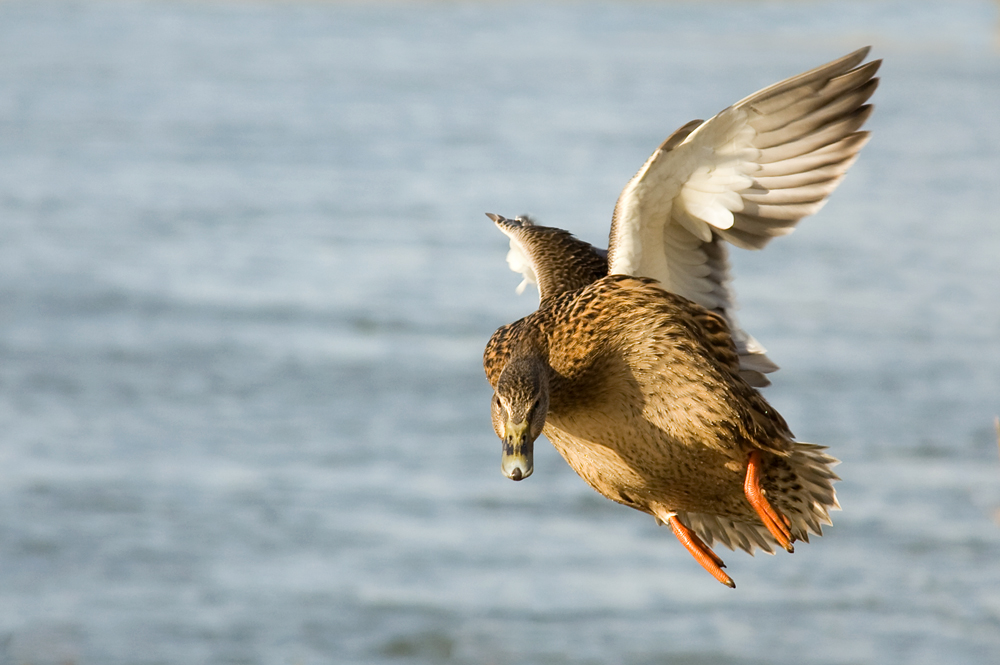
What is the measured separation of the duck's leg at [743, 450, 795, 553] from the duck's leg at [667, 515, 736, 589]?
187mm

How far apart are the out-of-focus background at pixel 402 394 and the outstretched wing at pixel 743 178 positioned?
6971 millimetres

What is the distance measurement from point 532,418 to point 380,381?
1227 centimetres

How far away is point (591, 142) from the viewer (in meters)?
25.4

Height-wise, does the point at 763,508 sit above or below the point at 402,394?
below

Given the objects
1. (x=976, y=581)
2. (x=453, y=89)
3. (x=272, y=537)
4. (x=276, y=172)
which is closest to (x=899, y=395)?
(x=976, y=581)

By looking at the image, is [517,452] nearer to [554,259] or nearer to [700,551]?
[700,551]

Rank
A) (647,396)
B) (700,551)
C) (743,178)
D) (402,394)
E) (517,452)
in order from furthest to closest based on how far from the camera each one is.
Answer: (402,394)
(743,178)
(700,551)
(647,396)
(517,452)

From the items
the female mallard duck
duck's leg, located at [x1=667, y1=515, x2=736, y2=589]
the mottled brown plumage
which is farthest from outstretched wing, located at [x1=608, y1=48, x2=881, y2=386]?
duck's leg, located at [x1=667, y1=515, x2=736, y2=589]

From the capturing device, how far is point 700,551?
4.28 meters

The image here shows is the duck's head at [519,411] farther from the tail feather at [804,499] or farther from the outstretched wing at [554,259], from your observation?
the outstretched wing at [554,259]

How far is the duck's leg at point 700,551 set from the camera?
13.5 feet

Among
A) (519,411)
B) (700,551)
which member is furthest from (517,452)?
(700,551)

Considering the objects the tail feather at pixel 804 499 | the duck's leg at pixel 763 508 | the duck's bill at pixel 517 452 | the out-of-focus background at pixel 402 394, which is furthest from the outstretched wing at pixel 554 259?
the out-of-focus background at pixel 402 394

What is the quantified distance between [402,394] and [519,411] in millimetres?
11946
